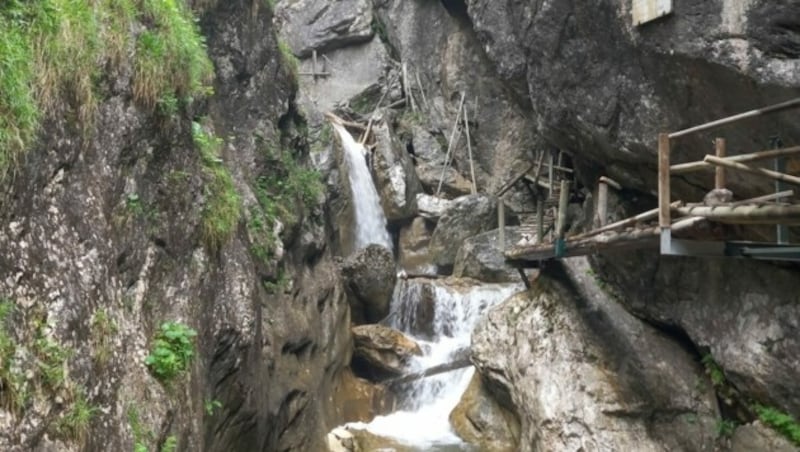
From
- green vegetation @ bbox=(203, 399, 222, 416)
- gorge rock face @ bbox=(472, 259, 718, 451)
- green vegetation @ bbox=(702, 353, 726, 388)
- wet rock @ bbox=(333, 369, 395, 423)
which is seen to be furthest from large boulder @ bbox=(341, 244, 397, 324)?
green vegetation @ bbox=(203, 399, 222, 416)

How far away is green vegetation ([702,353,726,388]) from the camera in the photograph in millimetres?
8359

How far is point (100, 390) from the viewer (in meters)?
4.21

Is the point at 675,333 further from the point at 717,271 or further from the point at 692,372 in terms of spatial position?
the point at 717,271

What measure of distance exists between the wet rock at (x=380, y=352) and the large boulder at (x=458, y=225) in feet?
19.1

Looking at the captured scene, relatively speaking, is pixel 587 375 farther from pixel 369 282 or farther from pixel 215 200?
pixel 369 282

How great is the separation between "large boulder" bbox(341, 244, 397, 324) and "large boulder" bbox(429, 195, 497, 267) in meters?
4.05

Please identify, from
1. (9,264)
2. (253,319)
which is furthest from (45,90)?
(253,319)

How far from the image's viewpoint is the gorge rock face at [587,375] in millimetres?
8547

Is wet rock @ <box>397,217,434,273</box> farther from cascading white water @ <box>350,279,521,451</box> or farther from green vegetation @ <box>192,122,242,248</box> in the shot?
green vegetation @ <box>192,122,242,248</box>

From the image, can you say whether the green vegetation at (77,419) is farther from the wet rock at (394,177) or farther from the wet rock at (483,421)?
the wet rock at (394,177)

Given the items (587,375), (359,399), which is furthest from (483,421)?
(359,399)

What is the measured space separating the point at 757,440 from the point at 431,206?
1389 cm

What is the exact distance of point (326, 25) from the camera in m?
26.6

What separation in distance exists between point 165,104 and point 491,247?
11.8 metres
